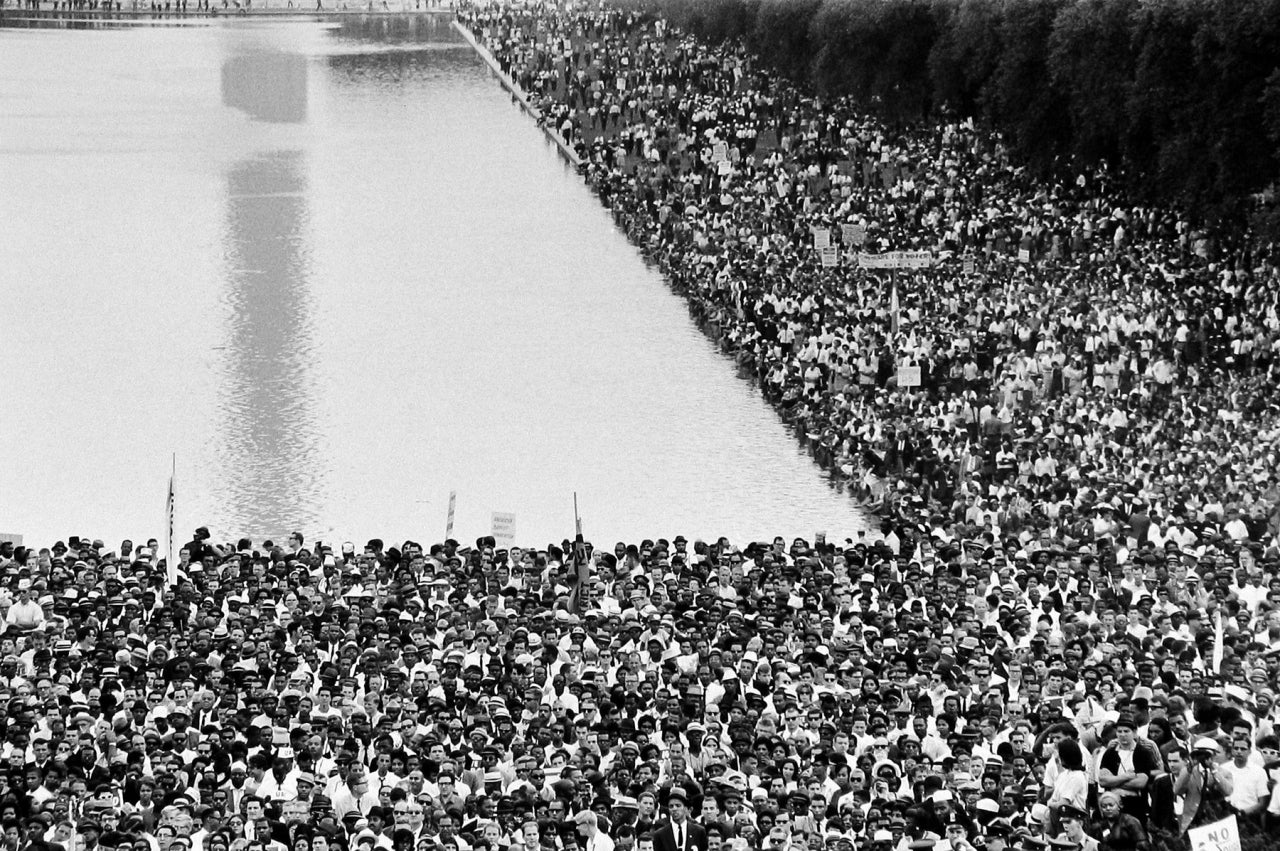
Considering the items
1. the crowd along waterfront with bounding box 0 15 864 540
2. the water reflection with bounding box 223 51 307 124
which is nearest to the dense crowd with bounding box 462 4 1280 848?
the crowd along waterfront with bounding box 0 15 864 540

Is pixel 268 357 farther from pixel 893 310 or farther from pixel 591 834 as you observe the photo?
pixel 591 834

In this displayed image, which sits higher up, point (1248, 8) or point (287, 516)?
point (1248, 8)

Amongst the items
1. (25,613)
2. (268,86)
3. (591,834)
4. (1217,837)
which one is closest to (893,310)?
(25,613)

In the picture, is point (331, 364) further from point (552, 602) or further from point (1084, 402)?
point (552, 602)

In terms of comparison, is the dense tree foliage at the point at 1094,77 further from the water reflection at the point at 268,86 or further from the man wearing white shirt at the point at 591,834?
the water reflection at the point at 268,86

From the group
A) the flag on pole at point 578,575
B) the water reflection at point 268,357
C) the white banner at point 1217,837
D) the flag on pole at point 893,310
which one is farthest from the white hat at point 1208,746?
the flag on pole at point 893,310

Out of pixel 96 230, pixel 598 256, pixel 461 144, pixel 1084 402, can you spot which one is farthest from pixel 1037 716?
pixel 461 144

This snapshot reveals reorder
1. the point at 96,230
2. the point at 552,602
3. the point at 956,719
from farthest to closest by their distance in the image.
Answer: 1. the point at 96,230
2. the point at 552,602
3. the point at 956,719
